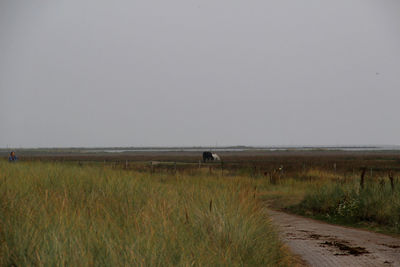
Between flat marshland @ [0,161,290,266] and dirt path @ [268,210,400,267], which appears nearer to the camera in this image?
flat marshland @ [0,161,290,266]

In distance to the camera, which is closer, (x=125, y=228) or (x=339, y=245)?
(x=125, y=228)

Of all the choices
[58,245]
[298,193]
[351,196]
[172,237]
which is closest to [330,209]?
[351,196]

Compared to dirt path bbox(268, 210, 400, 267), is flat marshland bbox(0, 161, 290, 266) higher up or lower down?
higher up

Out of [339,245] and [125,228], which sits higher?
[125,228]

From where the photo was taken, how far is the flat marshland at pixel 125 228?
13.2ft

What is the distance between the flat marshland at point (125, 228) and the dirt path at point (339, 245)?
1325 mm

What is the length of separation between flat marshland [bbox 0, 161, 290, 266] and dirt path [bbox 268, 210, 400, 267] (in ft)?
4.35

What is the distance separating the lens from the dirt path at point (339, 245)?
24.4ft

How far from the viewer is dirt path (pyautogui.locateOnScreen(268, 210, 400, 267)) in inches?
292

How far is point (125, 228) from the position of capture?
195 inches

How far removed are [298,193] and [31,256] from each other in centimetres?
1563

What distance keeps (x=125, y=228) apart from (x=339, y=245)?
19.1 feet

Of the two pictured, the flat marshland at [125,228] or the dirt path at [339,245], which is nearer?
the flat marshland at [125,228]

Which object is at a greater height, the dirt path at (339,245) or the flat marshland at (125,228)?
the flat marshland at (125,228)
